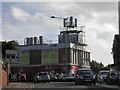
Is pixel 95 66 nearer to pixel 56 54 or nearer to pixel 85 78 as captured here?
pixel 56 54

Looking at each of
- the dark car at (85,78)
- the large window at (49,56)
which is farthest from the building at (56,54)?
the dark car at (85,78)

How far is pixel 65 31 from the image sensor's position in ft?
348

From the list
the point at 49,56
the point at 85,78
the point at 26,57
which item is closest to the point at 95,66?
the point at 49,56

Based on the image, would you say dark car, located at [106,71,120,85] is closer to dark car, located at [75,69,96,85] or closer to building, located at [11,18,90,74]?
dark car, located at [75,69,96,85]

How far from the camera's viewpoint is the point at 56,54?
3986 inches

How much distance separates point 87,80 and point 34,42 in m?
68.9

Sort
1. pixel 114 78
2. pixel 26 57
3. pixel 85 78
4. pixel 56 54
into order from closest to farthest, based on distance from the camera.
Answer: pixel 114 78 < pixel 85 78 < pixel 56 54 < pixel 26 57

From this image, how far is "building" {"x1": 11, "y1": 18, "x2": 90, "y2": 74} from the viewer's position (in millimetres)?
99875

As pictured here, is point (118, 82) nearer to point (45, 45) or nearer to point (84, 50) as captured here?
point (45, 45)

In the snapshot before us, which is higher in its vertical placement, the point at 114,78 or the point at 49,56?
the point at 49,56

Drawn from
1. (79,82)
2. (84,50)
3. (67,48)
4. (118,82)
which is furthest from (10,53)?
(84,50)

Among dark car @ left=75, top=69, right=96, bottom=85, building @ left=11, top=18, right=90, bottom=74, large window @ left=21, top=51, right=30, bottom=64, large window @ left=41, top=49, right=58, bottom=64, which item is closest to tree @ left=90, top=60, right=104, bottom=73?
building @ left=11, top=18, right=90, bottom=74

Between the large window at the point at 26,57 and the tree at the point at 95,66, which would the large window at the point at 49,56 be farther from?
the tree at the point at 95,66

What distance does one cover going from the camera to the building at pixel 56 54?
328 feet
